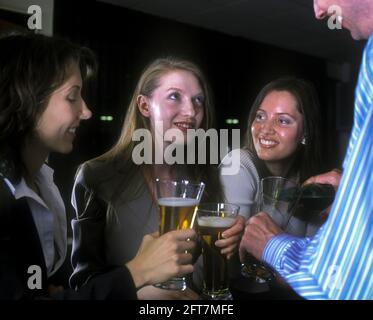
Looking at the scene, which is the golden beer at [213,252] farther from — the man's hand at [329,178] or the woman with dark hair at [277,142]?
the man's hand at [329,178]

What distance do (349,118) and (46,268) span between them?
43.6 inches

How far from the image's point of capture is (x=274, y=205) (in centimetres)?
135

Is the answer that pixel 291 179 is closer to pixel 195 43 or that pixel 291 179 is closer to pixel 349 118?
pixel 349 118

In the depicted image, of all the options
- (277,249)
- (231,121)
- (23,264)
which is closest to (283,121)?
(231,121)

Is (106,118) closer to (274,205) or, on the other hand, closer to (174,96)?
(174,96)

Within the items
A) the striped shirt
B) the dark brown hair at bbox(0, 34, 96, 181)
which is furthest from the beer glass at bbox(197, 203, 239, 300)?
the dark brown hair at bbox(0, 34, 96, 181)

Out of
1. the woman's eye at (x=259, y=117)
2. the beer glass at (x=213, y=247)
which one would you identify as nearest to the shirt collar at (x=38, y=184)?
the beer glass at (x=213, y=247)

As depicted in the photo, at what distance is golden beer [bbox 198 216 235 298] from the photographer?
4.00ft

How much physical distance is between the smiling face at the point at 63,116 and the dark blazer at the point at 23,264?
0.19 metres

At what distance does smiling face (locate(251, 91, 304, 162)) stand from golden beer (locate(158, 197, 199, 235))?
0.37 meters

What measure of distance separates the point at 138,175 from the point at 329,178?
64 centimetres

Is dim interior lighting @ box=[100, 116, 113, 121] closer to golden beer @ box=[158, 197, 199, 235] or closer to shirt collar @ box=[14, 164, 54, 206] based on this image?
shirt collar @ box=[14, 164, 54, 206]

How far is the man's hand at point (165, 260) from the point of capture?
122cm
